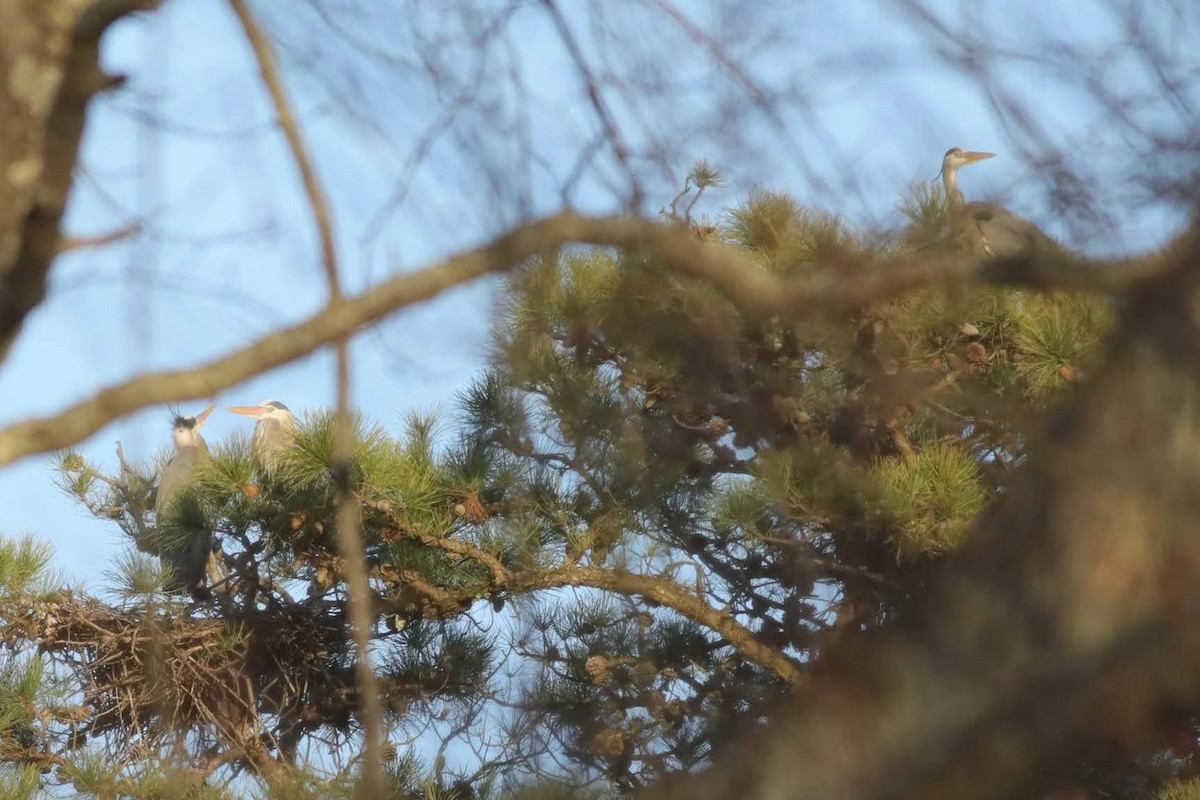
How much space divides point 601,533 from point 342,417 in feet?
6.06

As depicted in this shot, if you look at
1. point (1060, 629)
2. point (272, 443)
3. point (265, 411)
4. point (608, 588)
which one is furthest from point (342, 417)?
point (265, 411)

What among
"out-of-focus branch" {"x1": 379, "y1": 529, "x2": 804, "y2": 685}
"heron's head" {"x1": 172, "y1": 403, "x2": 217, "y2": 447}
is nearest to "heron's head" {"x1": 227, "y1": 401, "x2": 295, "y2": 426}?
"heron's head" {"x1": 172, "y1": 403, "x2": 217, "y2": 447}

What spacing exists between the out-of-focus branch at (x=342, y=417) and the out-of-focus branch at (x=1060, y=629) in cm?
33

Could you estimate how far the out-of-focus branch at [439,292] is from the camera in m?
0.98

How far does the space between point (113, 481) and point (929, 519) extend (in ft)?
8.40

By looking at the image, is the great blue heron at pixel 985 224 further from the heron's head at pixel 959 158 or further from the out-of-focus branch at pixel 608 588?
the out-of-focus branch at pixel 608 588

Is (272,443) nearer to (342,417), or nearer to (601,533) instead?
(601,533)

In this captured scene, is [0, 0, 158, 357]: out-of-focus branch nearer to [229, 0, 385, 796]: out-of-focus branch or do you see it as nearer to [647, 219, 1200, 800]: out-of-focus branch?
[229, 0, 385, 796]: out-of-focus branch

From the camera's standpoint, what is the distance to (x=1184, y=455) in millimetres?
581

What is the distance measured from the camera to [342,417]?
3.24 feet

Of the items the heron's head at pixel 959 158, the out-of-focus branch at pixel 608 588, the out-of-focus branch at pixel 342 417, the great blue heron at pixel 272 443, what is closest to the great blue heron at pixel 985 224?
the heron's head at pixel 959 158

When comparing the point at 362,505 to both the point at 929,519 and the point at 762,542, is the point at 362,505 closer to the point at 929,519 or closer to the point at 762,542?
the point at 762,542

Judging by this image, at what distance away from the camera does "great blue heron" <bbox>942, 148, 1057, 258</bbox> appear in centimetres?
101

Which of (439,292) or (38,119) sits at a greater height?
(38,119)
